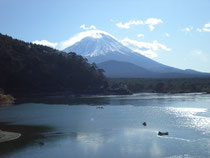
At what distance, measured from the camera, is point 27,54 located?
232 ft

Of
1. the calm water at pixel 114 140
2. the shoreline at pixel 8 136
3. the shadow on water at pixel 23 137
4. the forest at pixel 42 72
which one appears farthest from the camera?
the forest at pixel 42 72

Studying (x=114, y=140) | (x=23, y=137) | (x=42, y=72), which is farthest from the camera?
(x=42, y=72)

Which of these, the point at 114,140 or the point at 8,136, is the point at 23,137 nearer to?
the point at 8,136

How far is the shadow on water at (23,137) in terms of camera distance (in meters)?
17.9

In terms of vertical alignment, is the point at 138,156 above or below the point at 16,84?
below

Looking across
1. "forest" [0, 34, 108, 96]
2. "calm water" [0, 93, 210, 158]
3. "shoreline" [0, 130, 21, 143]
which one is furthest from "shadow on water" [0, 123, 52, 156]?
"forest" [0, 34, 108, 96]

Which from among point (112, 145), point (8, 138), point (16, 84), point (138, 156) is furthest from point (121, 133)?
point (16, 84)

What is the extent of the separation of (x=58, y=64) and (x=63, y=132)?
179 ft

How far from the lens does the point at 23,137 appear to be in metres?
20.8

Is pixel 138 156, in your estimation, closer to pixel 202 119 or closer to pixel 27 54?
pixel 202 119

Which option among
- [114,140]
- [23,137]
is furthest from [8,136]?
[114,140]

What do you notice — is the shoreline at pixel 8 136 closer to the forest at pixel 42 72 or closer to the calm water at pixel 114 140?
the calm water at pixel 114 140

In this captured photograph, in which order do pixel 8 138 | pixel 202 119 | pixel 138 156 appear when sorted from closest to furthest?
1. pixel 138 156
2. pixel 8 138
3. pixel 202 119

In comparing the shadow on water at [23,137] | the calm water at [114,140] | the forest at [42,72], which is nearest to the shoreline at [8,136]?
the shadow on water at [23,137]
